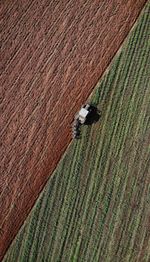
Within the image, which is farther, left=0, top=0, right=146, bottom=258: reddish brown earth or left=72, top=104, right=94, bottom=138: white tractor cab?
left=0, top=0, right=146, bottom=258: reddish brown earth

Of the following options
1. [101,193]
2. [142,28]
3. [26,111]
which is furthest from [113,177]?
[142,28]

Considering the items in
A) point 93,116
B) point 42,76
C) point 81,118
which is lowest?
point 81,118

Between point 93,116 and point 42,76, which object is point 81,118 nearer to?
point 93,116

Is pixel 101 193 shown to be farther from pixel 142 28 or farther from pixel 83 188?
pixel 142 28

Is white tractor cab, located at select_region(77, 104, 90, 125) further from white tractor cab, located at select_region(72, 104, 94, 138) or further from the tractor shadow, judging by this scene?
the tractor shadow

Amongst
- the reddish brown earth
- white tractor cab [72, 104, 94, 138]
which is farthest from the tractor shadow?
the reddish brown earth

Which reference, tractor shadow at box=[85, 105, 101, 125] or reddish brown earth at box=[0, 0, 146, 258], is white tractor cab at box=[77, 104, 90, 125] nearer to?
tractor shadow at box=[85, 105, 101, 125]

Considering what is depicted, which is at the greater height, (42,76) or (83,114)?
(42,76)

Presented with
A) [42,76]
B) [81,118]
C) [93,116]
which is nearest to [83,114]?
[81,118]
